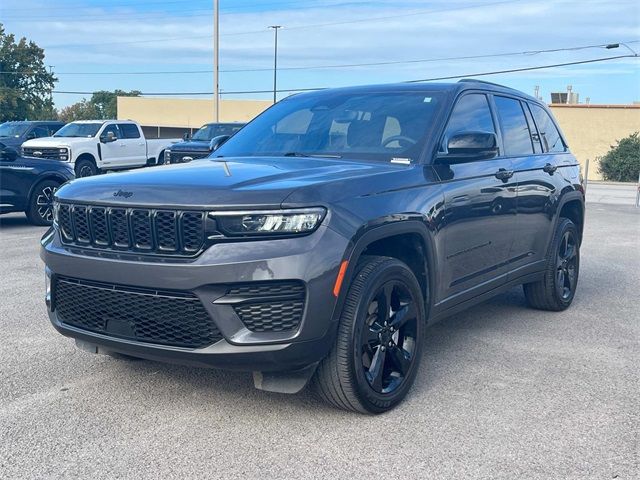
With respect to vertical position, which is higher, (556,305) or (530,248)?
(530,248)

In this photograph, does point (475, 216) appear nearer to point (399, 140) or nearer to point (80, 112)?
point (399, 140)

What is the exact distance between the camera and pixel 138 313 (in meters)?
3.68

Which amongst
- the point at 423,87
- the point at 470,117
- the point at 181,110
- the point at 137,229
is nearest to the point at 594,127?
the point at 181,110

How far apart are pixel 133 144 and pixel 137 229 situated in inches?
746

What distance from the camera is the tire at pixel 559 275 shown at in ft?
21.0

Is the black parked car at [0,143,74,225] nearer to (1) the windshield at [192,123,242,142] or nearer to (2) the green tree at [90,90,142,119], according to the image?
(1) the windshield at [192,123,242,142]

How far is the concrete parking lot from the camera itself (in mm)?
3408

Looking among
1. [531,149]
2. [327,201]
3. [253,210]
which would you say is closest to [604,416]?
[327,201]

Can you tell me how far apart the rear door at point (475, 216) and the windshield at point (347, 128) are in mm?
237

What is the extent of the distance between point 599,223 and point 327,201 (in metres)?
12.7

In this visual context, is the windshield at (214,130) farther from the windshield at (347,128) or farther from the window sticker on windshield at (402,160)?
the window sticker on windshield at (402,160)

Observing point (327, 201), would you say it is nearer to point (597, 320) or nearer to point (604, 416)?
point (604, 416)

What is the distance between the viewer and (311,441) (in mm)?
3672

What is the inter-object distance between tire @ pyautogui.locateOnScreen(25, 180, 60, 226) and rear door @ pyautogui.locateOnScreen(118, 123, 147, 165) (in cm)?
949
